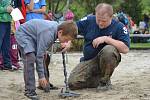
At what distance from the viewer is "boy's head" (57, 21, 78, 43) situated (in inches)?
205

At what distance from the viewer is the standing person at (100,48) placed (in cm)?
625

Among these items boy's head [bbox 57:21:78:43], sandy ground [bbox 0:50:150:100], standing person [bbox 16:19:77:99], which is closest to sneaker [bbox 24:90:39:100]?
standing person [bbox 16:19:77:99]

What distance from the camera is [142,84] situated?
22.8 feet

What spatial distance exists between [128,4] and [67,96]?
23.9m

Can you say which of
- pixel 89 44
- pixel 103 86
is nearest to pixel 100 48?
pixel 89 44

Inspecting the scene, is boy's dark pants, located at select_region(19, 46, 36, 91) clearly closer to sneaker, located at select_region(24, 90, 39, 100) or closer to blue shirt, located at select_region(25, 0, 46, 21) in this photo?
sneaker, located at select_region(24, 90, 39, 100)

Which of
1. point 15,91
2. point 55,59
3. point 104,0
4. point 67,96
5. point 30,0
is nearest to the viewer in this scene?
point 67,96

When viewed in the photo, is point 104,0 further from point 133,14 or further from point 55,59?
point 55,59

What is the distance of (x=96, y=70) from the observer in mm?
6594

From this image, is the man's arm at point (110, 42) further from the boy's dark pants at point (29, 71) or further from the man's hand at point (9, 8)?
the man's hand at point (9, 8)

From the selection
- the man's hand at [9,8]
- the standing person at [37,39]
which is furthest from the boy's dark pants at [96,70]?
the man's hand at [9,8]

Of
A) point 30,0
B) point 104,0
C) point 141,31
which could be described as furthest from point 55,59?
point 104,0

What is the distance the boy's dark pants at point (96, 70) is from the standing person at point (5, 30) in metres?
1.90

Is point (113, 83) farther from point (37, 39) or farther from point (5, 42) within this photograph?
point (5, 42)
